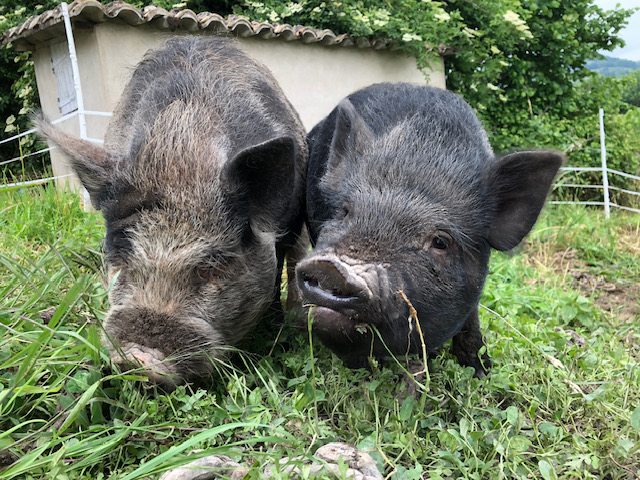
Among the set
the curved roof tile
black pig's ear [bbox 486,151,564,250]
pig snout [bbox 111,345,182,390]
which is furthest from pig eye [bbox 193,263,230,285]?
the curved roof tile

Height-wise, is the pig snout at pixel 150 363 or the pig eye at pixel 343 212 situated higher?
the pig eye at pixel 343 212

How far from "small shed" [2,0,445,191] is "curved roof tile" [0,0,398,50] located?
2cm

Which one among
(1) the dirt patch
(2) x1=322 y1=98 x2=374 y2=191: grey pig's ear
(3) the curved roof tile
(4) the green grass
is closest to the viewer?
(4) the green grass

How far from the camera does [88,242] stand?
4965mm

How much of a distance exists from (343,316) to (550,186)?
1378 millimetres

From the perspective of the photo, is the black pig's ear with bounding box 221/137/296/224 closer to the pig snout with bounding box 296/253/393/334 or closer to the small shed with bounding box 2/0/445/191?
the pig snout with bounding box 296/253/393/334

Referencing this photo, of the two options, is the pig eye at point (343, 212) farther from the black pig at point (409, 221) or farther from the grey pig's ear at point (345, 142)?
the grey pig's ear at point (345, 142)

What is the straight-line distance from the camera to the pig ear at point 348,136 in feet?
10.9

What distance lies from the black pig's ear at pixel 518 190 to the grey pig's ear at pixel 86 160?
2111mm

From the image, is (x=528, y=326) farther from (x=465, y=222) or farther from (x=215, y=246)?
(x=215, y=246)

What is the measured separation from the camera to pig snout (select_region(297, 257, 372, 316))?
96.3 inches

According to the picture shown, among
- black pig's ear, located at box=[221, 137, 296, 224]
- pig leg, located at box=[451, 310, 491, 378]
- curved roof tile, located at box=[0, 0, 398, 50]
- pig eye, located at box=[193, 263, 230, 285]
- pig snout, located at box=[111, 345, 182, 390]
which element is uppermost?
curved roof tile, located at box=[0, 0, 398, 50]

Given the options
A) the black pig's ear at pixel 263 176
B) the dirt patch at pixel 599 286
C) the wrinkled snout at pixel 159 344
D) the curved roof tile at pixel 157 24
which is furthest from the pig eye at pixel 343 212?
the curved roof tile at pixel 157 24

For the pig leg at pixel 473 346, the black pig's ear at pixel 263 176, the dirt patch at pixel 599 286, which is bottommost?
the dirt patch at pixel 599 286
